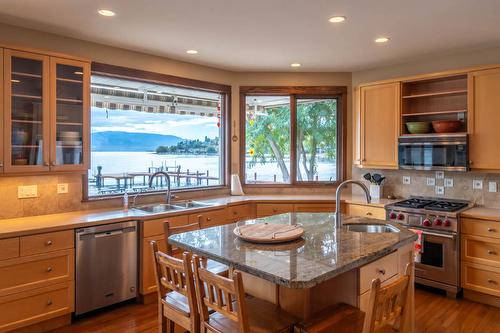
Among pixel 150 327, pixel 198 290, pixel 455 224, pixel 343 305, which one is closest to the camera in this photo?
pixel 198 290

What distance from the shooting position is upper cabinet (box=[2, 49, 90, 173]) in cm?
296

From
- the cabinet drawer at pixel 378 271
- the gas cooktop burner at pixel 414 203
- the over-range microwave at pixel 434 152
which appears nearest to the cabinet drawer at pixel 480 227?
the gas cooktop burner at pixel 414 203

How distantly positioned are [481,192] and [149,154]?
3.81 m

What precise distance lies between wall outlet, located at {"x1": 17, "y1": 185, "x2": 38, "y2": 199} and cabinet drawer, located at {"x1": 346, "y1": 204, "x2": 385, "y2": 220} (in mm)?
3388

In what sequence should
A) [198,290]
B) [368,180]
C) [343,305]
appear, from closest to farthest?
[198,290] < [343,305] < [368,180]

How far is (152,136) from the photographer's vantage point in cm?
434

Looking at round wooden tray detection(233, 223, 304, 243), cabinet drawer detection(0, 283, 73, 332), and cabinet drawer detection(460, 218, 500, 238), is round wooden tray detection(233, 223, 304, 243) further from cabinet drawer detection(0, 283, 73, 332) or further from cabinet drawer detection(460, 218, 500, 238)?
cabinet drawer detection(460, 218, 500, 238)

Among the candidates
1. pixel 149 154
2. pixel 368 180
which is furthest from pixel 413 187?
pixel 149 154

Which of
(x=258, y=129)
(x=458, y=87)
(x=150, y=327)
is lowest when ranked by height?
(x=150, y=327)

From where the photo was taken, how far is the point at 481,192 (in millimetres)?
3943

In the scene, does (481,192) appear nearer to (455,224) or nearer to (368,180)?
(455,224)

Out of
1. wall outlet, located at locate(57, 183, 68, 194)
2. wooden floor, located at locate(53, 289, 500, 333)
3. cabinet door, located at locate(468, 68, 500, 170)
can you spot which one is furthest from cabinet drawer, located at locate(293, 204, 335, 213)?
wall outlet, located at locate(57, 183, 68, 194)

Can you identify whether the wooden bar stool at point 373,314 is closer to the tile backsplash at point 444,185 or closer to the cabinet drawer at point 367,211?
the cabinet drawer at point 367,211

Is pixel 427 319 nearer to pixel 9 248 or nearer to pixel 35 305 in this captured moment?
pixel 35 305
